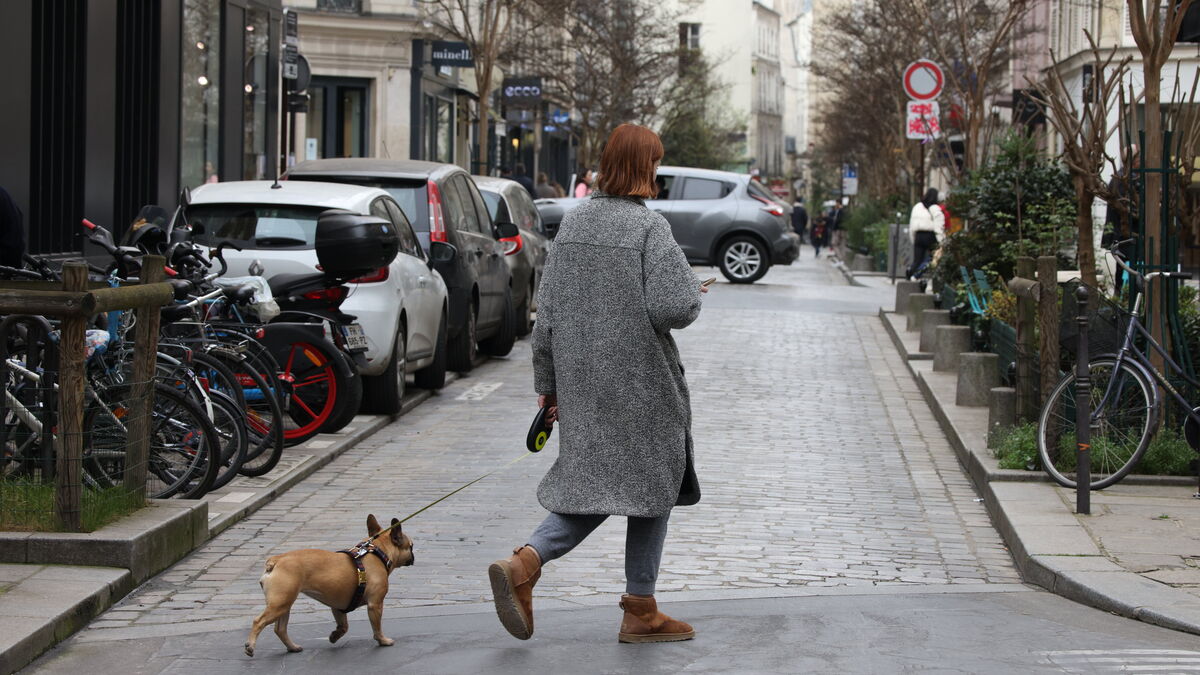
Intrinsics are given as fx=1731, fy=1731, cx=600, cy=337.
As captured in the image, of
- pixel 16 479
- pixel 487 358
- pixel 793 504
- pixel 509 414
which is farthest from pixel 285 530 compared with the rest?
pixel 487 358

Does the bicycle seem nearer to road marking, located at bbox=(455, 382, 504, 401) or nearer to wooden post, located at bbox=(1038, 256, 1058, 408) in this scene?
wooden post, located at bbox=(1038, 256, 1058, 408)

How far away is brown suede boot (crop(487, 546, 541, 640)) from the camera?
543cm

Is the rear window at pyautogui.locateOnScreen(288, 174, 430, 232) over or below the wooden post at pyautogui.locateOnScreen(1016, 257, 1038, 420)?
over

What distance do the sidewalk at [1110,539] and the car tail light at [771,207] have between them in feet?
63.7

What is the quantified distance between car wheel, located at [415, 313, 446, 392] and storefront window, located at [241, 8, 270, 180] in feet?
29.9

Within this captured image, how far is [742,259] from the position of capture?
1157 inches

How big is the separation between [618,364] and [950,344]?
9600 millimetres

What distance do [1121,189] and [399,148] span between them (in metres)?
26.5

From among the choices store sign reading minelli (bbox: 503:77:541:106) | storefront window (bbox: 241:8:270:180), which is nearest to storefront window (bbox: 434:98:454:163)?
store sign reading minelli (bbox: 503:77:541:106)

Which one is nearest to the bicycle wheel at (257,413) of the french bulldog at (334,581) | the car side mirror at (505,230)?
the french bulldog at (334,581)

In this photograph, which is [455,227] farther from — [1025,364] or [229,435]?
[229,435]

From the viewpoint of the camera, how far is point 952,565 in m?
7.43

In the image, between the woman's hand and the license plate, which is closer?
the woman's hand

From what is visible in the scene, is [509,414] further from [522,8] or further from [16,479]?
[522,8]
